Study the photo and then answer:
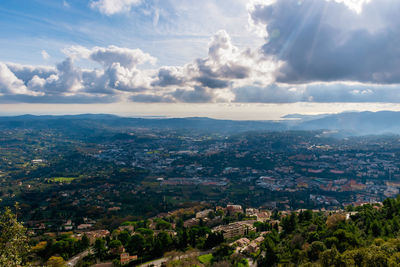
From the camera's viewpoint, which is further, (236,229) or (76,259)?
(236,229)

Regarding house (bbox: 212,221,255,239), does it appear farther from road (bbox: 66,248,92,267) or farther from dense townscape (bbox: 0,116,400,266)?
road (bbox: 66,248,92,267)

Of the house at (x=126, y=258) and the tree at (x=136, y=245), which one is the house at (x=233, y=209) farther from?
the house at (x=126, y=258)

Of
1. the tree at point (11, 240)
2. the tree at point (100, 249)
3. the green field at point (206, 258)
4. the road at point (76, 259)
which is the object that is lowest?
the road at point (76, 259)

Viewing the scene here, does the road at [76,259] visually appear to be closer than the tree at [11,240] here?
No

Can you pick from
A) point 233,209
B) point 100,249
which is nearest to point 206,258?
point 100,249

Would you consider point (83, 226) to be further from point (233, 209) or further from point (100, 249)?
point (233, 209)

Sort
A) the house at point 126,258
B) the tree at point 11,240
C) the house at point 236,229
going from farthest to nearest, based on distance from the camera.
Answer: the house at point 236,229
the house at point 126,258
the tree at point 11,240

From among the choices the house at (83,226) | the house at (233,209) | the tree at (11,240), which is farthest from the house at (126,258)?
the house at (233,209)

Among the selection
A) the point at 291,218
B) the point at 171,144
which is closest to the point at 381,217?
the point at 291,218

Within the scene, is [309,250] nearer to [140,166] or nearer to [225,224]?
[225,224]

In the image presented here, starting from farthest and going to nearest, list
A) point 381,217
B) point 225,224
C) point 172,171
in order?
point 172,171 < point 225,224 < point 381,217

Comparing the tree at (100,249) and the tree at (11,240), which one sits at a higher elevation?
the tree at (11,240)
